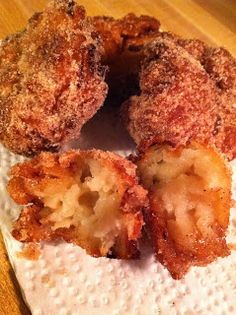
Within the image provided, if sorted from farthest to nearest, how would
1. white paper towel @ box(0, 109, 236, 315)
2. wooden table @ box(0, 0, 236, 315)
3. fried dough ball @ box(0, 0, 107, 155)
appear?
wooden table @ box(0, 0, 236, 315)
fried dough ball @ box(0, 0, 107, 155)
white paper towel @ box(0, 109, 236, 315)

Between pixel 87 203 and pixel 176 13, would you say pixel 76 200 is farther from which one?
pixel 176 13

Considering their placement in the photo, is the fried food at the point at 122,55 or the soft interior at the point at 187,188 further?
the fried food at the point at 122,55

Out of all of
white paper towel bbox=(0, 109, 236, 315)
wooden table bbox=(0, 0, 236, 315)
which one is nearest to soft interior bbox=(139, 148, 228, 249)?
white paper towel bbox=(0, 109, 236, 315)

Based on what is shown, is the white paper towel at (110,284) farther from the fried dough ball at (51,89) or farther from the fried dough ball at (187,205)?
the fried dough ball at (51,89)

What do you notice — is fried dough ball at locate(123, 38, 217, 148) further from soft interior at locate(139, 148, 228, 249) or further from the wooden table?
the wooden table

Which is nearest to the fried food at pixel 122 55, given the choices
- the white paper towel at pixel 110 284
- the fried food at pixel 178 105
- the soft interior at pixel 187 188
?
the fried food at pixel 178 105

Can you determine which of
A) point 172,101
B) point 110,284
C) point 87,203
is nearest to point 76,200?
point 87,203
